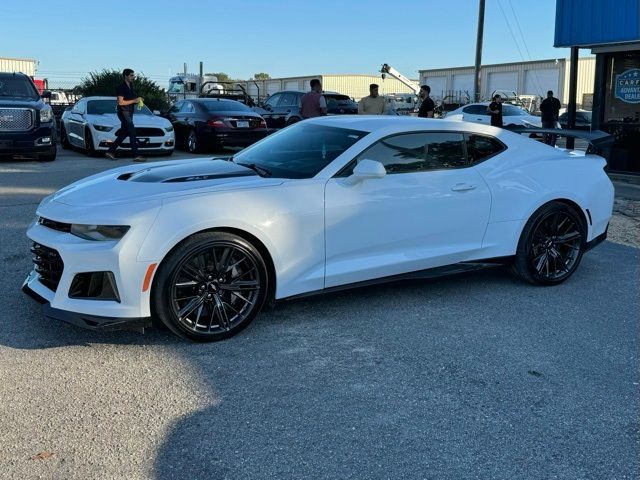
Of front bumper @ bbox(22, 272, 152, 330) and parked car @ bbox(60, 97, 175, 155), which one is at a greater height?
parked car @ bbox(60, 97, 175, 155)

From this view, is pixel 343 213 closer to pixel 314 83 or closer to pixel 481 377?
pixel 481 377

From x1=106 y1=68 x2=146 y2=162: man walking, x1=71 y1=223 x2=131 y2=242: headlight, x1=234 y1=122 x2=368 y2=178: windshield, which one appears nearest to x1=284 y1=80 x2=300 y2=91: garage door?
x1=106 y1=68 x2=146 y2=162: man walking

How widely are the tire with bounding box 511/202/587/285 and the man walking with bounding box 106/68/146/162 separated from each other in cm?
981

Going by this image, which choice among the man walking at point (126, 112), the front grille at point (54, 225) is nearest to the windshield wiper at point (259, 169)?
the front grille at point (54, 225)

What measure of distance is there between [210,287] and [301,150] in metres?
1.43

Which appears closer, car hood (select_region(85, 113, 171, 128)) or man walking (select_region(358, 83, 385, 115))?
man walking (select_region(358, 83, 385, 115))

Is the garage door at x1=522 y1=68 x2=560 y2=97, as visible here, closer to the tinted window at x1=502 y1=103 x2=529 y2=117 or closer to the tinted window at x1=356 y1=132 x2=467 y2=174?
the tinted window at x1=502 y1=103 x2=529 y2=117

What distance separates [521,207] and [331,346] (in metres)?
2.12

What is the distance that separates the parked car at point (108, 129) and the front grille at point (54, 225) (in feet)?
34.2

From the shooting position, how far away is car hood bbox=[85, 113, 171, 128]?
1420 cm

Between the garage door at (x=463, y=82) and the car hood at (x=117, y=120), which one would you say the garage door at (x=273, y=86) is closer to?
the garage door at (x=463, y=82)

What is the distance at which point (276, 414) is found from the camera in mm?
3201

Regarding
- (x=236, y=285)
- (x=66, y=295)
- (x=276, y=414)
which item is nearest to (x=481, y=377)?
(x=276, y=414)

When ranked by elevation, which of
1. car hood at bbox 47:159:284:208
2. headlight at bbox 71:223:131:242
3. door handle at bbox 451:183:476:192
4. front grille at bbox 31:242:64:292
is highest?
car hood at bbox 47:159:284:208
